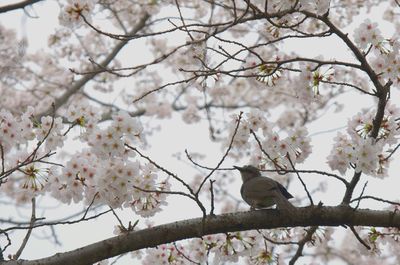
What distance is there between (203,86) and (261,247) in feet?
4.84

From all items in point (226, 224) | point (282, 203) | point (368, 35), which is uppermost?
point (368, 35)

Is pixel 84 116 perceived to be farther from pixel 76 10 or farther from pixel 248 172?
pixel 248 172

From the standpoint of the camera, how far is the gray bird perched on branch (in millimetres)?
3505

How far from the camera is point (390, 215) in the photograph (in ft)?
11.0

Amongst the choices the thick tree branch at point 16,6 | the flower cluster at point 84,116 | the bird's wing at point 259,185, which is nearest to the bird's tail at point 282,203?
the bird's wing at point 259,185

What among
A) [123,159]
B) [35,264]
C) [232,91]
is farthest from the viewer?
[232,91]

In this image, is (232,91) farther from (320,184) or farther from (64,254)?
(64,254)

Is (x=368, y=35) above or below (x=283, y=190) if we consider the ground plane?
above

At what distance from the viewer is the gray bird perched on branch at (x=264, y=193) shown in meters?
3.51

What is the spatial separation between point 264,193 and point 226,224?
46 centimetres

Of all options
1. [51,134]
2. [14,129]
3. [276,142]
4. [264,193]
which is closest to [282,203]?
[264,193]

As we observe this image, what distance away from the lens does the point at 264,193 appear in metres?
3.68

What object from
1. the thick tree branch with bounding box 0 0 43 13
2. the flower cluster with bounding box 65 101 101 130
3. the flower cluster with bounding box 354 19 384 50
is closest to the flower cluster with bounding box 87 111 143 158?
the flower cluster with bounding box 65 101 101 130

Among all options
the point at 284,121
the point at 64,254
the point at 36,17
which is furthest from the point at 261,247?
the point at 284,121
